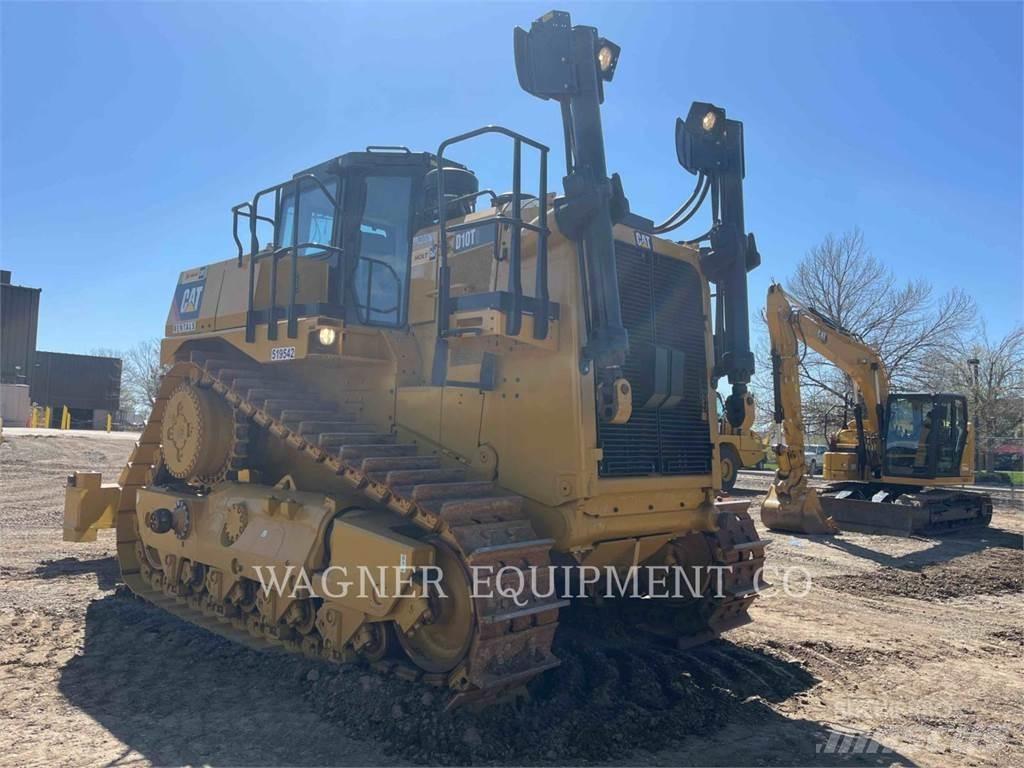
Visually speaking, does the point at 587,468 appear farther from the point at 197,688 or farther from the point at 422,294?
the point at 197,688

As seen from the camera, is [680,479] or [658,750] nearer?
[658,750]

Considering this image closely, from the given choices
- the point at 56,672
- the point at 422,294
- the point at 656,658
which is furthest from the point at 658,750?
the point at 56,672

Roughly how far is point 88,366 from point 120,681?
4587cm

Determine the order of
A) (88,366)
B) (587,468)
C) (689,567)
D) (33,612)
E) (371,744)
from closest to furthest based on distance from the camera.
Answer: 1. (371,744)
2. (587,468)
3. (689,567)
4. (33,612)
5. (88,366)

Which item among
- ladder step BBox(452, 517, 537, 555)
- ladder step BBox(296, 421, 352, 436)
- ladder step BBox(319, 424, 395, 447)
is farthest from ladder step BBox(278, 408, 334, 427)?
ladder step BBox(452, 517, 537, 555)

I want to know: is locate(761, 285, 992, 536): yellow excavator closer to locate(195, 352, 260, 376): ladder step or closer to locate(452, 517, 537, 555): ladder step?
locate(195, 352, 260, 376): ladder step

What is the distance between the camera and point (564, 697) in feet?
17.1

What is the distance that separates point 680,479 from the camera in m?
6.02

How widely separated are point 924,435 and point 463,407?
13.6 meters

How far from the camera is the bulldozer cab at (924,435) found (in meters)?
16.2

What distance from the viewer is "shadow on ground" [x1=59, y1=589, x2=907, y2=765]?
4566 mm

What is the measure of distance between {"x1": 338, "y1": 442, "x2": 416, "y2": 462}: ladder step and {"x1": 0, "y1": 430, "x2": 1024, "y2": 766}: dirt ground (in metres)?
1.41

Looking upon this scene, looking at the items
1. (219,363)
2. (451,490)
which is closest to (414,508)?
(451,490)

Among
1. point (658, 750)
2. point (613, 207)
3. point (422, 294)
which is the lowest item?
point (658, 750)
